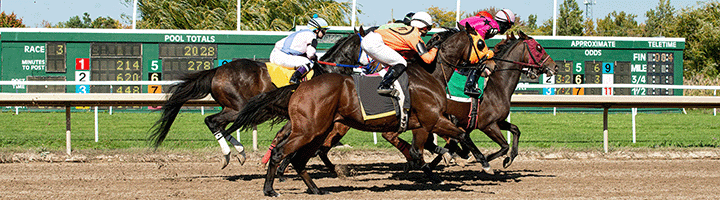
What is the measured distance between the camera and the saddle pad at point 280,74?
24.4 ft

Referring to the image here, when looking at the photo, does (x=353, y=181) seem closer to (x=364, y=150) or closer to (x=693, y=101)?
(x=364, y=150)

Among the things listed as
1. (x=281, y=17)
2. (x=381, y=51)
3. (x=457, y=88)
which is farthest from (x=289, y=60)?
(x=281, y=17)

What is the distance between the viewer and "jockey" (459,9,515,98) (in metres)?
6.93

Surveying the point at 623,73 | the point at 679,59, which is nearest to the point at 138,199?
the point at 623,73

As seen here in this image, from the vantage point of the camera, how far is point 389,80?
5809 mm

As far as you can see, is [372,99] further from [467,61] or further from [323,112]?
[467,61]

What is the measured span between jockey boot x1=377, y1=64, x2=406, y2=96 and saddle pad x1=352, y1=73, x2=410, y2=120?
48mm

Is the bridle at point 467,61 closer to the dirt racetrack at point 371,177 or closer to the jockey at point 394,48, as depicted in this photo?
the jockey at point 394,48

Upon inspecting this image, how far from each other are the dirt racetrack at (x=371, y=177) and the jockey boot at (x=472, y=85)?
873mm

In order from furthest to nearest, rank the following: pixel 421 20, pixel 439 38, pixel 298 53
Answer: pixel 298 53 → pixel 439 38 → pixel 421 20

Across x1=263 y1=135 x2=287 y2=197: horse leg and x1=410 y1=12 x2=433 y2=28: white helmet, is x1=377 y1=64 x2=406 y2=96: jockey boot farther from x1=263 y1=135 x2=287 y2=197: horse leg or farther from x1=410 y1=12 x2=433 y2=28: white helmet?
x1=263 y1=135 x2=287 y2=197: horse leg

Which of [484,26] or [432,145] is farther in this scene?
[484,26]

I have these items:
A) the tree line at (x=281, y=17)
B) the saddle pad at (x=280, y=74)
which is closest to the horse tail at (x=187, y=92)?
the saddle pad at (x=280, y=74)

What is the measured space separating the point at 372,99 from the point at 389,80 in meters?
0.21
